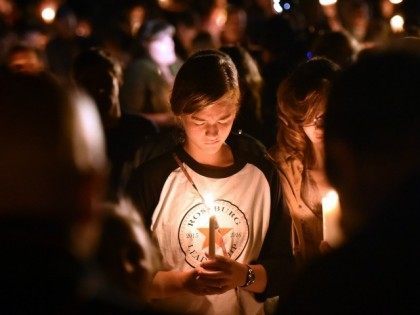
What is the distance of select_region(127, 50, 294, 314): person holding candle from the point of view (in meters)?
3.32

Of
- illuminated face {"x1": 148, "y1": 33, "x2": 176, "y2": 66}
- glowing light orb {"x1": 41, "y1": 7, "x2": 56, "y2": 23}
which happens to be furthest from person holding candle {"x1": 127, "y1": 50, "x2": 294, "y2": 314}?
glowing light orb {"x1": 41, "y1": 7, "x2": 56, "y2": 23}

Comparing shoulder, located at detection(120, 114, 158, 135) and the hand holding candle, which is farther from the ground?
shoulder, located at detection(120, 114, 158, 135)

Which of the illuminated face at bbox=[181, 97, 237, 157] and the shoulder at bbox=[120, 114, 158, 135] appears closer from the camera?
the illuminated face at bbox=[181, 97, 237, 157]

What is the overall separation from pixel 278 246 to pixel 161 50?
5102 mm

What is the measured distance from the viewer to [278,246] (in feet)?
11.4

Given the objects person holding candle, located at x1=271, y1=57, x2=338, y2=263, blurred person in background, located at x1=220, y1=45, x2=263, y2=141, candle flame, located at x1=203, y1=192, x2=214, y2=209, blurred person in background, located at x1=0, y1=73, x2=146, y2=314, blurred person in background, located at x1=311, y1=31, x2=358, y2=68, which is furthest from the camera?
blurred person in background, located at x1=311, y1=31, x2=358, y2=68

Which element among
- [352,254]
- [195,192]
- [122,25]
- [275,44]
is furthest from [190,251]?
[122,25]

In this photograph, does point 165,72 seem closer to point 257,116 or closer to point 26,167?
point 257,116

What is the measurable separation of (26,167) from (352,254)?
31.9 inches

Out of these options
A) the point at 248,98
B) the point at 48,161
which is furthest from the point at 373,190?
the point at 248,98

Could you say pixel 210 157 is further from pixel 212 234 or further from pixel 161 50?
pixel 161 50

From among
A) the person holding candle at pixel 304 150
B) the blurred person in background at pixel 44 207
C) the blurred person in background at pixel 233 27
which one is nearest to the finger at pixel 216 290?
the person holding candle at pixel 304 150

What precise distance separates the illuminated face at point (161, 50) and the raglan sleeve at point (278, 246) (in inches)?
187

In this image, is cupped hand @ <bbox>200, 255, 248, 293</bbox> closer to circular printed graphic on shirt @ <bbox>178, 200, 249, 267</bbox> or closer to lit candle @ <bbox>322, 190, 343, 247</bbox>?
circular printed graphic on shirt @ <bbox>178, 200, 249, 267</bbox>
